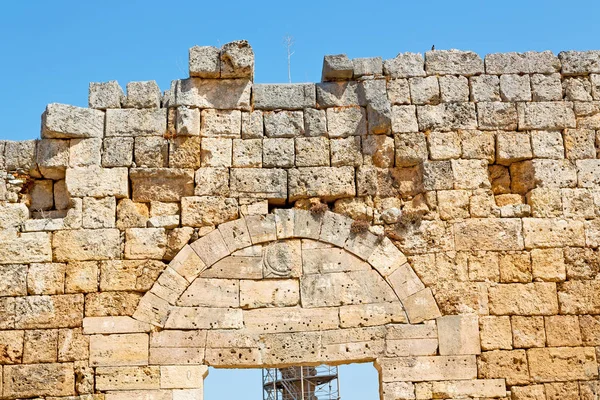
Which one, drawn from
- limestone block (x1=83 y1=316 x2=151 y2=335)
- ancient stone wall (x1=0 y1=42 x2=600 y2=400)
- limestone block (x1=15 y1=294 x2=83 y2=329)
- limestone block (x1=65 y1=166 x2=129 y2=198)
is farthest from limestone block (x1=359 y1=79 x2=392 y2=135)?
limestone block (x1=15 y1=294 x2=83 y2=329)

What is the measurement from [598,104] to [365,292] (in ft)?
11.1

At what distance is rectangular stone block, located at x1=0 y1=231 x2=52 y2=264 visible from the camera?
8.01 m

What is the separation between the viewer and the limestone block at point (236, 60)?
27.8ft

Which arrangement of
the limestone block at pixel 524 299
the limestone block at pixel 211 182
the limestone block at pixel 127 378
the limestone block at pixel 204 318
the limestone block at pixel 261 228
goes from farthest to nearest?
the limestone block at pixel 211 182, the limestone block at pixel 261 228, the limestone block at pixel 524 299, the limestone block at pixel 204 318, the limestone block at pixel 127 378

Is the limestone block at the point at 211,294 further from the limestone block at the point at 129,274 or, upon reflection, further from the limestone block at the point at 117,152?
the limestone block at the point at 117,152

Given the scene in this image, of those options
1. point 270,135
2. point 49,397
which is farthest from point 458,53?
point 49,397

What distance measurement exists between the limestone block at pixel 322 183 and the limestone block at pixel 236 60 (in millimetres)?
1240

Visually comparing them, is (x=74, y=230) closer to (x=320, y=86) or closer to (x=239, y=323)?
(x=239, y=323)

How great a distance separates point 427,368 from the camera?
7645 millimetres

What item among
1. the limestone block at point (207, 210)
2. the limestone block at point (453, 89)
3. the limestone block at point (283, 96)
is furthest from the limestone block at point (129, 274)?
the limestone block at point (453, 89)

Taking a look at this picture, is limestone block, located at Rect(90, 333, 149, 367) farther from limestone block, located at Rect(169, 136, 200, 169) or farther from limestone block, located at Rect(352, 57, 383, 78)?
limestone block, located at Rect(352, 57, 383, 78)

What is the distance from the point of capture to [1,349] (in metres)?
7.72

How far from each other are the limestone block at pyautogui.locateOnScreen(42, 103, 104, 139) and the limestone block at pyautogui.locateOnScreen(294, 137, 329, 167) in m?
2.14

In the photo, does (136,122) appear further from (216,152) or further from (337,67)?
(337,67)
